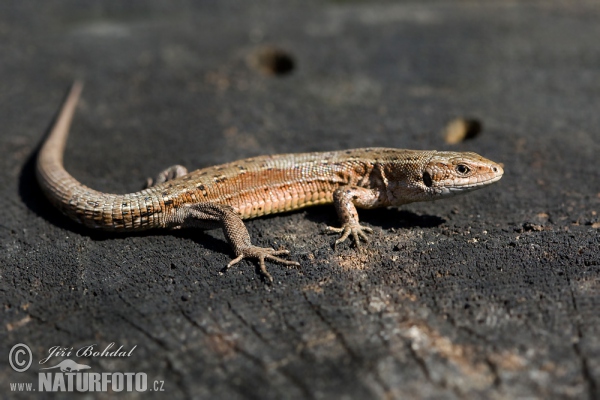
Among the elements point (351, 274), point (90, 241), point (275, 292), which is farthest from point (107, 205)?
point (351, 274)

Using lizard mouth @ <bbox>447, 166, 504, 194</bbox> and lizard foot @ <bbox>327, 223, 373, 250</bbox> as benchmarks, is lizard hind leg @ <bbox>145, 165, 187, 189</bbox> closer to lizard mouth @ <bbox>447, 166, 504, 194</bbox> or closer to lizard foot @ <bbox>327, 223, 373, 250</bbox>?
lizard foot @ <bbox>327, 223, 373, 250</bbox>

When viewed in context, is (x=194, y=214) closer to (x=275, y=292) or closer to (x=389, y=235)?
(x=275, y=292)

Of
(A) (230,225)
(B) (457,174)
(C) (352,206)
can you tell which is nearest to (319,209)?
(C) (352,206)

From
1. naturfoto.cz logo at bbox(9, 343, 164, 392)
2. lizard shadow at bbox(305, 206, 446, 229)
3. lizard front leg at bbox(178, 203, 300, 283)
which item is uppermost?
lizard shadow at bbox(305, 206, 446, 229)

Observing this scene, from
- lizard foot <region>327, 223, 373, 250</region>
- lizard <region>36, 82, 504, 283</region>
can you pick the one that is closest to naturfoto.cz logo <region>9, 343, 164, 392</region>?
lizard <region>36, 82, 504, 283</region>

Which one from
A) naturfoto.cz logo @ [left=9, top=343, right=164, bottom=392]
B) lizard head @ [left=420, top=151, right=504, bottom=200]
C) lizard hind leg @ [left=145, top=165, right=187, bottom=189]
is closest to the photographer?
naturfoto.cz logo @ [left=9, top=343, right=164, bottom=392]

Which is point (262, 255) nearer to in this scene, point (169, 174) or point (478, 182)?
point (169, 174)
